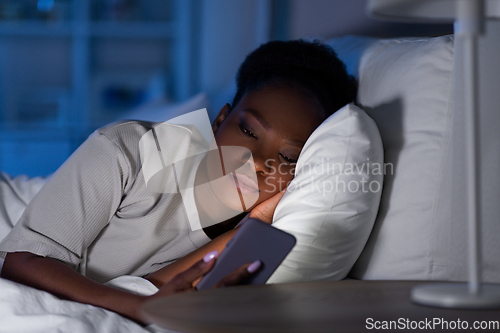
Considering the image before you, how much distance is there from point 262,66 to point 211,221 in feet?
1.24

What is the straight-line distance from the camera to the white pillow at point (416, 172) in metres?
0.75

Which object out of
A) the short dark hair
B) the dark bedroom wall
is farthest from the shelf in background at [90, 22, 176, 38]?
the short dark hair

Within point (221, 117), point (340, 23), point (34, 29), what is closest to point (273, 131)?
point (221, 117)

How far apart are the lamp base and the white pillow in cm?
22

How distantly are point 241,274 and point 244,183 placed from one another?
0.29m

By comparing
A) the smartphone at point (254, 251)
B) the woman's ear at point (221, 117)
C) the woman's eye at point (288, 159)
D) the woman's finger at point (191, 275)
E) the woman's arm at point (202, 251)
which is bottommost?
the woman's arm at point (202, 251)

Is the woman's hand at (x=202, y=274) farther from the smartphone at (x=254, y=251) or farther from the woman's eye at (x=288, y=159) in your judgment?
the woman's eye at (x=288, y=159)

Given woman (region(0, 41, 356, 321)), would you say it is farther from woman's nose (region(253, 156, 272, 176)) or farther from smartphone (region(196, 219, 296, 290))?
smartphone (region(196, 219, 296, 290))

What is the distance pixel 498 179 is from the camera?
71 centimetres

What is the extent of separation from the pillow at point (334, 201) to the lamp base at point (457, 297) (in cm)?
22

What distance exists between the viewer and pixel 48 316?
61cm

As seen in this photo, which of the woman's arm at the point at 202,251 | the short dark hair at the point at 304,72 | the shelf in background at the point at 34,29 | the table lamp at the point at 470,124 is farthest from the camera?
the shelf in background at the point at 34,29

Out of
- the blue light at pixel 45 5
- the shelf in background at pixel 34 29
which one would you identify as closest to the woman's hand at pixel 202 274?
the shelf in background at pixel 34 29

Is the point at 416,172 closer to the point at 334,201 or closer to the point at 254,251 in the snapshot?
the point at 334,201
